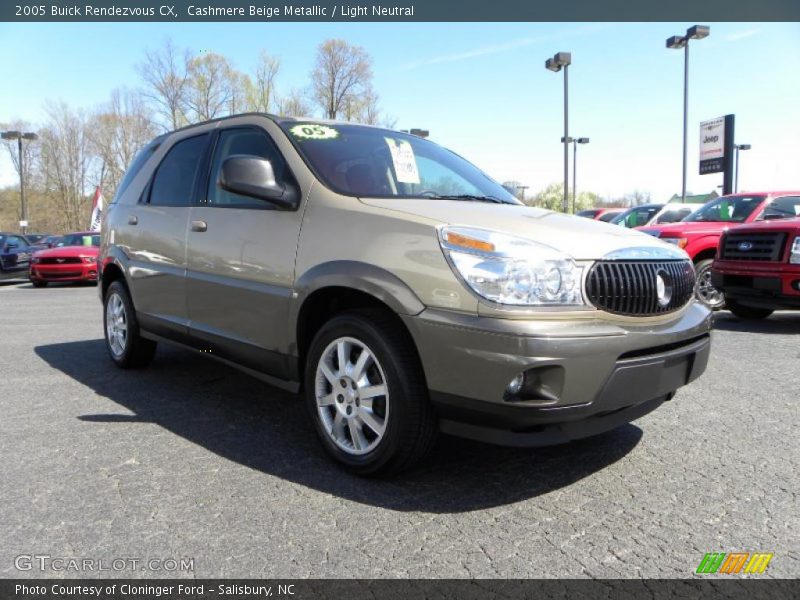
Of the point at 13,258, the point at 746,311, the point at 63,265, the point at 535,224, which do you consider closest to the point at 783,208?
the point at 746,311

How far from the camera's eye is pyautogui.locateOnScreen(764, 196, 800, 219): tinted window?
8685 mm

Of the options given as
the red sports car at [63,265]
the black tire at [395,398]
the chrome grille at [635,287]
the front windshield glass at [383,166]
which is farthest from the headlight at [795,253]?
the red sports car at [63,265]

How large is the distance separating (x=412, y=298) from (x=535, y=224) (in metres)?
0.68

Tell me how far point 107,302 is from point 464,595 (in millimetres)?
4531

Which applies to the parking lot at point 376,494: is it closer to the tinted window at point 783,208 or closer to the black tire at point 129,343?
the black tire at point 129,343

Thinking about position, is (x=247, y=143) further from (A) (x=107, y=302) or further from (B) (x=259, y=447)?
(A) (x=107, y=302)

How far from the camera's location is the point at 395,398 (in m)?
2.70

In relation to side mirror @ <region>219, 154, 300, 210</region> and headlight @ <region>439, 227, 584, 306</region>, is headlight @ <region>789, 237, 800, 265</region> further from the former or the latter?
side mirror @ <region>219, 154, 300, 210</region>

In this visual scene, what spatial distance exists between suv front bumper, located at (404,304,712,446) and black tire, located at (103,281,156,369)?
318 cm

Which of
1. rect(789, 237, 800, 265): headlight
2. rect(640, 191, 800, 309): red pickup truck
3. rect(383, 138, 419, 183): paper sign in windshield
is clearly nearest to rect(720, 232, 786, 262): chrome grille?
rect(789, 237, 800, 265): headlight

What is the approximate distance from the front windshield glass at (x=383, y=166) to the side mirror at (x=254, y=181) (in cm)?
23

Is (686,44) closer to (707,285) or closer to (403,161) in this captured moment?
(707,285)

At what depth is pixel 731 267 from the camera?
25.2 feet

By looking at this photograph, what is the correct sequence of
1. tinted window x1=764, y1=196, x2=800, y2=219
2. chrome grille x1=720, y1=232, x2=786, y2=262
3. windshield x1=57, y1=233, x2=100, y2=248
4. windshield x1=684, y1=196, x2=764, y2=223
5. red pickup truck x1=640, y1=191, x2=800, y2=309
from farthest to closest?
windshield x1=57, y1=233, x2=100, y2=248, windshield x1=684, y1=196, x2=764, y2=223, red pickup truck x1=640, y1=191, x2=800, y2=309, tinted window x1=764, y1=196, x2=800, y2=219, chrome grille x1=720, y1=232, x2=786, y2=262
